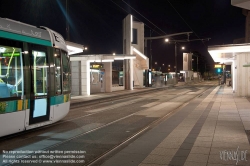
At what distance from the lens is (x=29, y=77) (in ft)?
30.0

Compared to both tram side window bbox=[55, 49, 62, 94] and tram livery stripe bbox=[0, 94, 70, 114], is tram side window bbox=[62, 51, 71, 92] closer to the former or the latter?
tram side window bbox=[55, 49, 62, 94]

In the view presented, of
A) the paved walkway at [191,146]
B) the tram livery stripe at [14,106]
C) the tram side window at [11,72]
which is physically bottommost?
the paved walkway at [191,146]

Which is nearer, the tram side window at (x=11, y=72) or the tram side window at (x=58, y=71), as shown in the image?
the tram side window at (x=11, y=72)

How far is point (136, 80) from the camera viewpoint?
4800cm

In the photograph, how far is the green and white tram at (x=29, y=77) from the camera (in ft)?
27.1

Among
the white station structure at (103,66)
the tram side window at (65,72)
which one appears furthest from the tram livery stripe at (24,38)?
the white station structure at (103,66)

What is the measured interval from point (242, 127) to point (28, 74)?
24.7ft

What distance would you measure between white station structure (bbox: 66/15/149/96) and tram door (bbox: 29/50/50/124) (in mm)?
9597

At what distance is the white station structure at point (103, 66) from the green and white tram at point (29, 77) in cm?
896

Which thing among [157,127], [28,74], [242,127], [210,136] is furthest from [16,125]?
[242,127]

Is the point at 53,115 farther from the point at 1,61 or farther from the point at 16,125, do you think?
the point at 1,61

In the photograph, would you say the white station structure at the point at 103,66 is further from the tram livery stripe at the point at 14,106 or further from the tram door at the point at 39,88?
the tram livery stripe at the point at 14,106

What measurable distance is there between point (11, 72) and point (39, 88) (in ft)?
4.32

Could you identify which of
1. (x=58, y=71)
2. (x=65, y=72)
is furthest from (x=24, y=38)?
(x=65, y=72)
